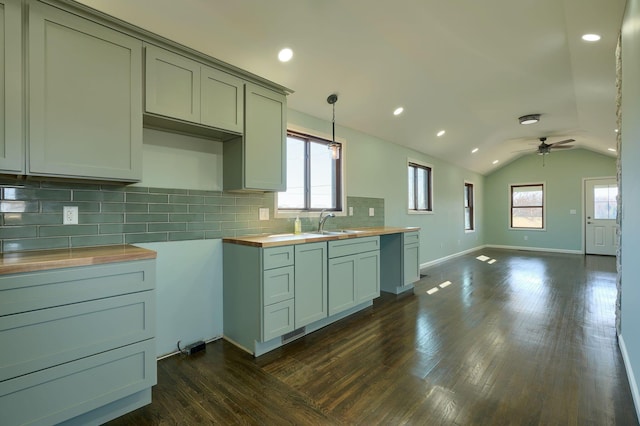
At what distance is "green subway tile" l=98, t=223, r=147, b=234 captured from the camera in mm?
2132

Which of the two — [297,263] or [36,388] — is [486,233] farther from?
[36,388]

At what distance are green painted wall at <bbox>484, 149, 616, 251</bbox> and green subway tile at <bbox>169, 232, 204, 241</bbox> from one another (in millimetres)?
9360

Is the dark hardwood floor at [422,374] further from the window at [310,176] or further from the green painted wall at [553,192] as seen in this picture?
the green painted wall at [553,192]

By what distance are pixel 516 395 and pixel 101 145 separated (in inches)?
121

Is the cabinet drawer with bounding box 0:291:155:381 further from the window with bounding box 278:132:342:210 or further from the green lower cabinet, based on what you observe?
the window with bounding box 278:132:342:210

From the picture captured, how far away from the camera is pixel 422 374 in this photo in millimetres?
2154

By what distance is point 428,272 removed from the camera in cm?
570

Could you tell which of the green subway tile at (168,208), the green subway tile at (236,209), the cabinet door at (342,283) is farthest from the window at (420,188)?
the green subway tile at (168,208)

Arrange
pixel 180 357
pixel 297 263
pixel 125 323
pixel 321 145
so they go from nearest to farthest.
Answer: pixel 125 323 → pixel 180 357 → pixel 297 263 → pixel 321 145

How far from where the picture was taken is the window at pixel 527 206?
8.62 meters

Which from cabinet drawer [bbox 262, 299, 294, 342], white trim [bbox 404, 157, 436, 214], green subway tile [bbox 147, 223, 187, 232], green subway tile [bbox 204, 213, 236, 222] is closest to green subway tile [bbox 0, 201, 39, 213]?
green subway tile [bbox 147, 223, 187, 232]

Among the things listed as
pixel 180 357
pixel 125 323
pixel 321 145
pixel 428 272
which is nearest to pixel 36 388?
pixel 125 323

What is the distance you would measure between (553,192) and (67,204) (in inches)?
411

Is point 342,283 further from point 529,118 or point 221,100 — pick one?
point 529,118
